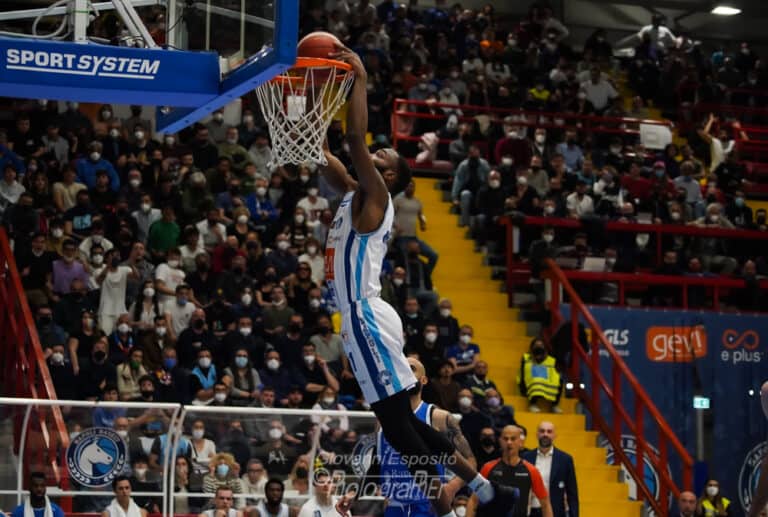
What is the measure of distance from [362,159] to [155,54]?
5.68ft

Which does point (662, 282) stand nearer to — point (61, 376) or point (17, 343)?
point (61, 376)

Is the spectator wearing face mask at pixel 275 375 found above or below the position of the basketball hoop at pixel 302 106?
below

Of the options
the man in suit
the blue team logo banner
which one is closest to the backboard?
the blue team logo banner

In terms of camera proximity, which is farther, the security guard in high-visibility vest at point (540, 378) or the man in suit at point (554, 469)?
the security guard in high-visibility vest at point (540, 378)

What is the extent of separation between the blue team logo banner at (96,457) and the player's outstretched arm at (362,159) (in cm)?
473

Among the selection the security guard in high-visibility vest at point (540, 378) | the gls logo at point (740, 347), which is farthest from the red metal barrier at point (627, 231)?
the security guard in high-visibility vest at point (540, 378)

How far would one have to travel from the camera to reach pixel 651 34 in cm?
3114

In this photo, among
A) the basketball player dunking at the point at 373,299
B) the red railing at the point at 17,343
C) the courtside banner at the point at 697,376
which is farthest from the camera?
the courtside banner at the point at 697,376

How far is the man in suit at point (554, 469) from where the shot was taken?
14242mm

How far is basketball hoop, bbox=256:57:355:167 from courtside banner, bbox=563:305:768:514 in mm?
11824

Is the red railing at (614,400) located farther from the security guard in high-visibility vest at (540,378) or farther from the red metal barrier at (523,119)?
the red metal barrier at (523,119)

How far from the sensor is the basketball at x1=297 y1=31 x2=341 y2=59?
820cm

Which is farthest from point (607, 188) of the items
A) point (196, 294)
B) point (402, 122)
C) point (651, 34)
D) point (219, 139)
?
point (651, 34)

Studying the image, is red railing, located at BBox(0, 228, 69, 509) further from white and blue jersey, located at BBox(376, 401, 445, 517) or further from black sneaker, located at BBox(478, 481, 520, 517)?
black sneaker, located at BBox(478, 481, 520, 517)
